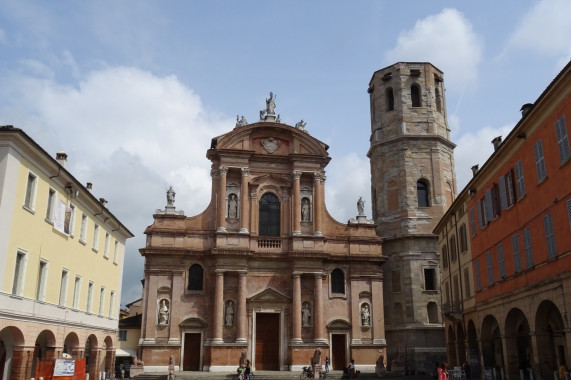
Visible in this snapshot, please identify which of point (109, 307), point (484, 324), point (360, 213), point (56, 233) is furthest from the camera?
point (360, 213)

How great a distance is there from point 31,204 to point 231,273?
667 inches

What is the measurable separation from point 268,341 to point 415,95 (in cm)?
2203

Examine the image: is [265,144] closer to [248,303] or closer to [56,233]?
[248,303]

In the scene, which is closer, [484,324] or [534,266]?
[534,266]

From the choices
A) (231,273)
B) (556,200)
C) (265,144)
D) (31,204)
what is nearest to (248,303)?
(231,273)

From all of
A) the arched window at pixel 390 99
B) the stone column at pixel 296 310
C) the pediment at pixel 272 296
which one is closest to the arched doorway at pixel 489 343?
the stone column at pixel 296 310

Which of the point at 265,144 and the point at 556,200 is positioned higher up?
the point at 265,144

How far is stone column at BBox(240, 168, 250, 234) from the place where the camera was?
36.4 metres

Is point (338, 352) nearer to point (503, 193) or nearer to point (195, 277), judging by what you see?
point (195, 277)

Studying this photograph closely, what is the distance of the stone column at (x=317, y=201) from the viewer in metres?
37.2

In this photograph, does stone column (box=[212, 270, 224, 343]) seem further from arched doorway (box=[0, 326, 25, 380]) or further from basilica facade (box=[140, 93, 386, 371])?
arched doorway (box=[0, 326, 25, 380])

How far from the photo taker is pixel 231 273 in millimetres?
35312

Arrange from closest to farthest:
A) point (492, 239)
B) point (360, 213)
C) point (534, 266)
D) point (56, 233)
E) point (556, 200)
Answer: point (556, 200)
point (534, 266)
point (56, 233)
point (492, 239)
point (360, 213)

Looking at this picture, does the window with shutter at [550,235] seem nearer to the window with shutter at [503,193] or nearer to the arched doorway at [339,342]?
the window with shutter at [503,193]
